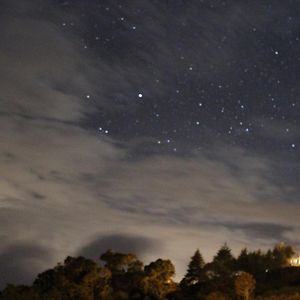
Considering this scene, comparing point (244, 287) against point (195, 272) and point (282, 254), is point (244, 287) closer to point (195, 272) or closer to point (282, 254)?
point (195, 272)

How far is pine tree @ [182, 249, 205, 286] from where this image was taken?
195 feet

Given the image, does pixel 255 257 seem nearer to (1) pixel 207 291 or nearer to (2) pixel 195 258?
(2) pixel 195 258

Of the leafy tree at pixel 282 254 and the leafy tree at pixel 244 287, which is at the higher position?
the leafy tree at pixel 282 254

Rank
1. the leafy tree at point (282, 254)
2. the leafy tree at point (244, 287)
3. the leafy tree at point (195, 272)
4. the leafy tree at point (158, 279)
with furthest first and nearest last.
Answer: the leafy tree at point (282, 254)
the leafy tree at point (195, 272)
the leafy tree at point (158, 279)
the leafy tree at point (244, 287)

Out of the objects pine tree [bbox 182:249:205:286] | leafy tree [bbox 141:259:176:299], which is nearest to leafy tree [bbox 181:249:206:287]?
pine tree [bbox 182:249:205:286]

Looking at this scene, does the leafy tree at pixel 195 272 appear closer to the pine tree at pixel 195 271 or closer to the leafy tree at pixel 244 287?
the pine tree at pixel 195 271

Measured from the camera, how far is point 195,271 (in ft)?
205

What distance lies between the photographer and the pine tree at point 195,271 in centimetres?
5931

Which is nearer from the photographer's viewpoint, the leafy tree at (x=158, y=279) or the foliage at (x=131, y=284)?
the foliage at (x=131, y=284)

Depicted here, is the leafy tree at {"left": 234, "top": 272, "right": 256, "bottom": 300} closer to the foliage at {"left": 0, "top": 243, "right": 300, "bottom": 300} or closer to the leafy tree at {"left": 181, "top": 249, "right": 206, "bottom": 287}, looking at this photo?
the foliage at {"left": 0, "top": 243, "right": 300, "bottom": 300}

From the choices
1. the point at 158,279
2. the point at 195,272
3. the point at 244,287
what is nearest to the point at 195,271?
the point at 195,272

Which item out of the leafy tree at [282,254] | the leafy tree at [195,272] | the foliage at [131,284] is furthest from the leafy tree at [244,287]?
the leafy tree at [282,254]

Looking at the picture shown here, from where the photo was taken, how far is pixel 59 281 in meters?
48.4

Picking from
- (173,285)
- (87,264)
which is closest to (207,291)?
(173,285)
